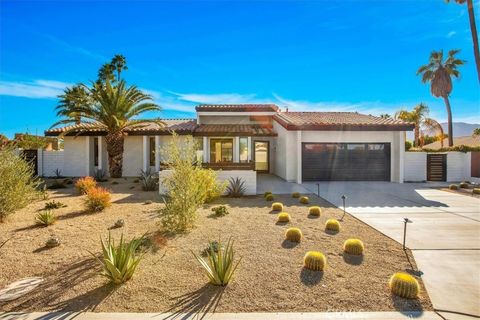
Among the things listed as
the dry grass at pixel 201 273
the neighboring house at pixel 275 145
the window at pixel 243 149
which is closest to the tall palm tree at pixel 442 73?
the neighboring house at pixel 275 145

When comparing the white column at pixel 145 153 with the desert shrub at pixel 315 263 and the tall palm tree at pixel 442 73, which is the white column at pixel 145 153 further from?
the tall palm tree at pixel 442 73

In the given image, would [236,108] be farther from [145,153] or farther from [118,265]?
[118,265]

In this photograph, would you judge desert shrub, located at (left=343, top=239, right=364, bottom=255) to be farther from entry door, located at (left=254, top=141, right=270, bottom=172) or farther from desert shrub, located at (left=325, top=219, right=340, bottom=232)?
entry door, located at (left=254, top=141, right=270, bottom=172)

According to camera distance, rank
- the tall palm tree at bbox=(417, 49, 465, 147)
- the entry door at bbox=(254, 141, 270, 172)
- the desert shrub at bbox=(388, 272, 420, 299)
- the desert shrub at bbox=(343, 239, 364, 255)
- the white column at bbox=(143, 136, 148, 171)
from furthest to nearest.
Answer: the tall palm tree at bbox=(417, 49, 465, 147) → the entry door at bbox=(254, 141, 270, 172) → the white column at bbox=(143, 136, 148, 171) → the desert shrub at bbox=(343, 239, 364, 255) → the desert shrub at bbox=(388, 272, 420, 299)

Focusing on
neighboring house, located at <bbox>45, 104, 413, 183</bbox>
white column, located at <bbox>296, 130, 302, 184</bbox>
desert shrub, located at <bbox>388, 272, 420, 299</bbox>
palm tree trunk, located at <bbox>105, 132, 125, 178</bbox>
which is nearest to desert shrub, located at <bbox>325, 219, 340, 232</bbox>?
desert shrub, located at <bbox>388, 272, 420, 299</bbox>

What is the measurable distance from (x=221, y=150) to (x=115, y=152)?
8023mm

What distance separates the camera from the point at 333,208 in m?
10.0

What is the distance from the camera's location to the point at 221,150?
65.6 ft

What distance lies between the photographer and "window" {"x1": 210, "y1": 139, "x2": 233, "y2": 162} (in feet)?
65.2

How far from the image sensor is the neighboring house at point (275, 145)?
16.9m

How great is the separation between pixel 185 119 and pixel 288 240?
19.9 m

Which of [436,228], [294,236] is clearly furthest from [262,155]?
[294,236]

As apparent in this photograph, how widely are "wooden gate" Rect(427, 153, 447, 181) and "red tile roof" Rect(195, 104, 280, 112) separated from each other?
12.2 m

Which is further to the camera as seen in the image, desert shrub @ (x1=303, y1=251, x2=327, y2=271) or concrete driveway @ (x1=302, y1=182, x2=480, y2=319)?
desert shrub @ (x1=303, y1=251, x2=327, y2=271)
